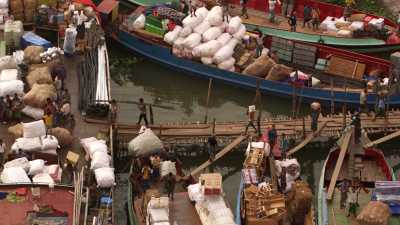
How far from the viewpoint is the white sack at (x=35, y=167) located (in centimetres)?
2333

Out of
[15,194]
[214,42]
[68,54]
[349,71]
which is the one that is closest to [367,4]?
[349,71]

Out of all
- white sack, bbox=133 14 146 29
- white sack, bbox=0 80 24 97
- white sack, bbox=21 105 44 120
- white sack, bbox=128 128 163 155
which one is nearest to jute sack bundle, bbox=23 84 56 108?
white sack, bbox=21 105 44 120

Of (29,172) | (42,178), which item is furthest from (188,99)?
(42,178)

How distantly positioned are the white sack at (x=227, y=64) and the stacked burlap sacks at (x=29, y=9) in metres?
7.42

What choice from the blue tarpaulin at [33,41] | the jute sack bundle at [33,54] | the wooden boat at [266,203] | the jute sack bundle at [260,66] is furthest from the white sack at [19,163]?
the jute sack bundle at [260,66]

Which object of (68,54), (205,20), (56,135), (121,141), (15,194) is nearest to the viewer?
(15,194)

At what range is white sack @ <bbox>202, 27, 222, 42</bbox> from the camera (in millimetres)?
31891

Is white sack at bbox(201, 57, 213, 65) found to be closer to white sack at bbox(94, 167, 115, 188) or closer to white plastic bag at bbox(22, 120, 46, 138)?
white plastic bag at bbox(22, 120, 46, 138)

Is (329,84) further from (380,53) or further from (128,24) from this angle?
(128,24)

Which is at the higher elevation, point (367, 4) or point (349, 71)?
point (367, 4)

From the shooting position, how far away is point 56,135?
82.5 ft

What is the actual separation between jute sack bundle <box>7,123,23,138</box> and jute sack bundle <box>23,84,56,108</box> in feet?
3.36

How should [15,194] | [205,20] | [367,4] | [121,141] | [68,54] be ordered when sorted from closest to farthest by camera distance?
[15,194] < [121,141] < [68,54] < [205,20] < [367,4]

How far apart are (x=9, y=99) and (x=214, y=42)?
889 centimetres
